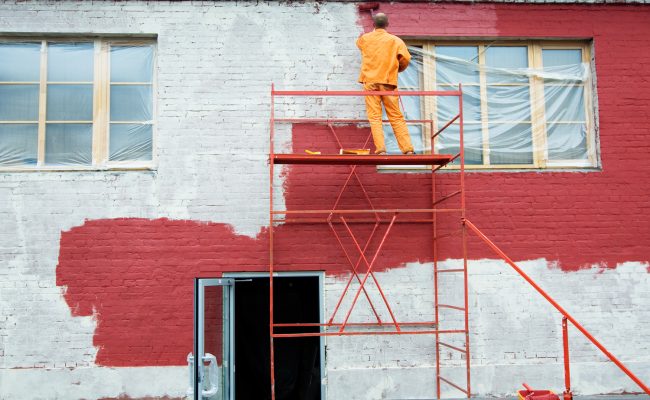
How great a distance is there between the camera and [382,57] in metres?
7.39

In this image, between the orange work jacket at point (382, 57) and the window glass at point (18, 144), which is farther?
the window glass at point (18, 144)

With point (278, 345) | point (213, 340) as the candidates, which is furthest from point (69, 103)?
point (278, 345)

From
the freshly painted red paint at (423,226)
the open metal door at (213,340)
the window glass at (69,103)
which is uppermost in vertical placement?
the window glass at (69,103)

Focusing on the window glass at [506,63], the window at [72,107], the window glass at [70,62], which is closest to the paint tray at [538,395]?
the window glass at [506,63]

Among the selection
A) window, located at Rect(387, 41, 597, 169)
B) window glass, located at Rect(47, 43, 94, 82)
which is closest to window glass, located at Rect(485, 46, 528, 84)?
window, located at Rect(387, 41, 597, 169)

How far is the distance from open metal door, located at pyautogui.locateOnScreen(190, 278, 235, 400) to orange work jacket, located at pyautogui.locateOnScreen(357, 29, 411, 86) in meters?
2.86

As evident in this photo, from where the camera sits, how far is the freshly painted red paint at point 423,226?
Answer: 7574 mm

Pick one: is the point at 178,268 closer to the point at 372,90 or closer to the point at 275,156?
the point at 275,156

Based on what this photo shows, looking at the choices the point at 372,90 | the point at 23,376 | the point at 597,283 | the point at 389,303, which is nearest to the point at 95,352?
the point at 23,376

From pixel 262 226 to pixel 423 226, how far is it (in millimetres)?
1949

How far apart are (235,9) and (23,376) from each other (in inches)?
197

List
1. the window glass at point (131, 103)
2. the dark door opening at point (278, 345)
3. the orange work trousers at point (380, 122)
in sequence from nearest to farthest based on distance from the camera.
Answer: the orange work trousers at point (380, 122) < the window glass at point (131, 103) < the dark door opening at point (278, 345)

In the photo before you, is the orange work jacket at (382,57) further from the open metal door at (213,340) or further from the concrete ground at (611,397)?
the concrete ground at (611,397)

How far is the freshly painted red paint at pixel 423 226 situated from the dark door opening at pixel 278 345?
1817 millimetres
